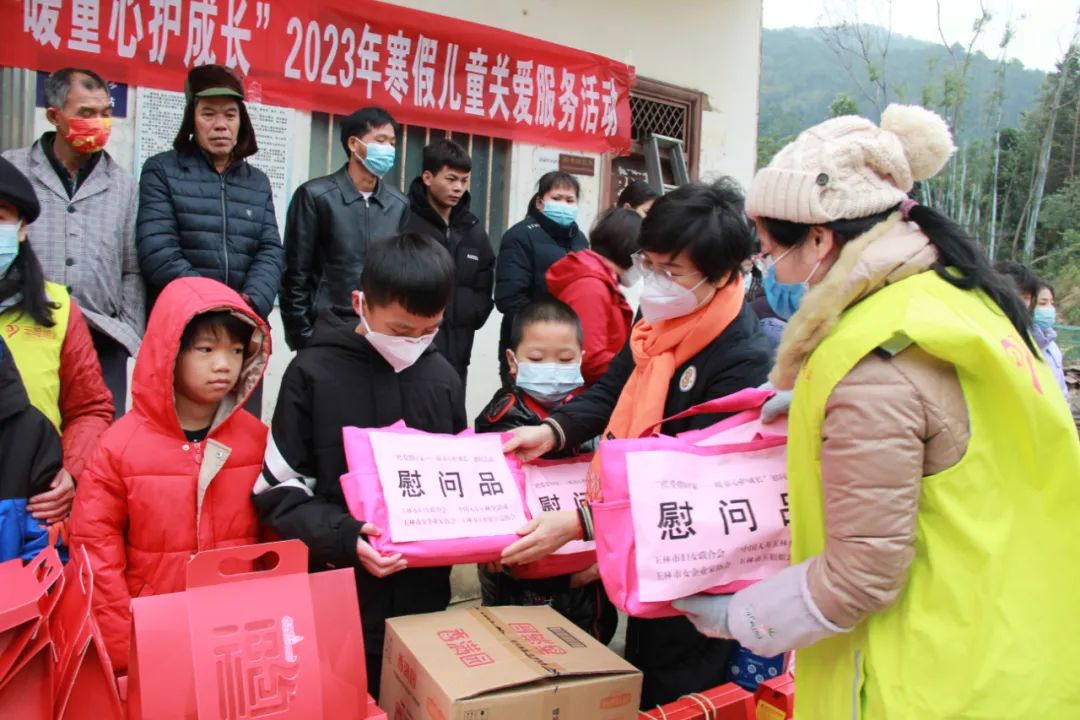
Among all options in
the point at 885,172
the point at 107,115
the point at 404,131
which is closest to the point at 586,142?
the point at 404,131

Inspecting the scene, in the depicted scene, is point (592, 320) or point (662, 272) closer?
point (662, 272)

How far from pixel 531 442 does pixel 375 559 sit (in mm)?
593

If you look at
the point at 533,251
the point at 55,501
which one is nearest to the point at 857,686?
the point at 55,501

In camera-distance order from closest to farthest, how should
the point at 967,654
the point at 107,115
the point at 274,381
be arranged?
the point at 967,654, the point at 107,115, the point at 274,381

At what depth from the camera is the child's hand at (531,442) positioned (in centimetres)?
235

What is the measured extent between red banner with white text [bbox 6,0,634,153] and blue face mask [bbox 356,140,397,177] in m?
1.14

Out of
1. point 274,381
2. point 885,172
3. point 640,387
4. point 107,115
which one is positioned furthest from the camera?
point 274,381

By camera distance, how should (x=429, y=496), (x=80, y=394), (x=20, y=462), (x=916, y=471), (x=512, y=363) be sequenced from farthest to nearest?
(x=512, y=363)
(x=80, y=394)
(x=20, y=462)
(x=429, y=496)
(x=916, y=471)

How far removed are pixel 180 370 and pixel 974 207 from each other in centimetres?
2325

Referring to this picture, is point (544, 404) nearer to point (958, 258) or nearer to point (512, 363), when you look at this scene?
point (512, 363)

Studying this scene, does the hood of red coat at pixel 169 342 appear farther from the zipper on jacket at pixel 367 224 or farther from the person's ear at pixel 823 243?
the zipper on jacket at pixel 367 224

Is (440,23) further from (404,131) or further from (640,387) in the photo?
(640,387)

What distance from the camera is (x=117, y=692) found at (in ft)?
5.54

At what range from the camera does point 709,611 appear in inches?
64.6
